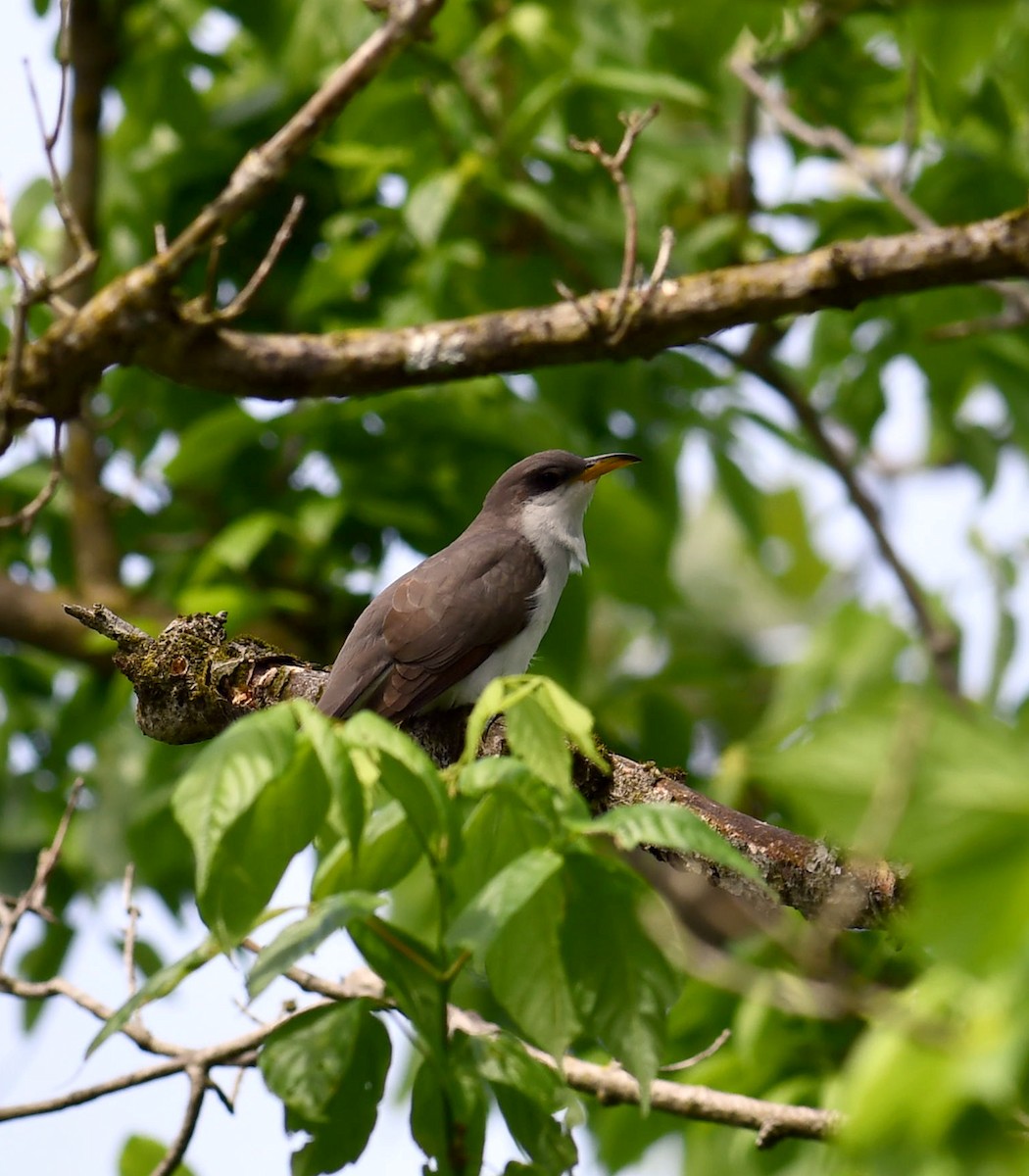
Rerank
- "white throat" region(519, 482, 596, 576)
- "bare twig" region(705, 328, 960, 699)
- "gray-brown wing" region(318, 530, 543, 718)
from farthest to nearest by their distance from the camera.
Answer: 1. "bare twig" region(705, 328, 960, 699)
2. "white throat" region(519, 482, 596, 576)
3. "gray-brown wing" region(318, 530, 543, 718)

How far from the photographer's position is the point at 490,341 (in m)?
5.49

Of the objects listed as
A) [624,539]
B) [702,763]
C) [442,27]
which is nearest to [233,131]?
[442,27]

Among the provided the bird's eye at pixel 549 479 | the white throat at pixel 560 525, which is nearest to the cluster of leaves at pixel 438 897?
the white throat at pixel 560 525

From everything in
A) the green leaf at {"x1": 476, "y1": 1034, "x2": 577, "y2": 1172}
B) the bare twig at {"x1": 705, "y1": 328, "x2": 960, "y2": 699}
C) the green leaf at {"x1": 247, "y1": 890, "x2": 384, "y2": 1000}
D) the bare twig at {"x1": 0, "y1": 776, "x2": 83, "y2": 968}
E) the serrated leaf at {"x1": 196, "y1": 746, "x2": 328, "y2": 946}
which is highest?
the serrated leaf at {"x1": 196, "y1": 746, "x2": 328, "y2": 946}

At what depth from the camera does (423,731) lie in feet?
18.8

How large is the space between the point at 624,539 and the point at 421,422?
1.20m

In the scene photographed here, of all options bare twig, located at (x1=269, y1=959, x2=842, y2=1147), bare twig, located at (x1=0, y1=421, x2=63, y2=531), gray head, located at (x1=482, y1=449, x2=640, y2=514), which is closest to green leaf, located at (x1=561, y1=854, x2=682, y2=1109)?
bare twig, located at (x1=269, y1=959, x2=842, y2=1147)

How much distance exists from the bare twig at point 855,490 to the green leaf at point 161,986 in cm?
596

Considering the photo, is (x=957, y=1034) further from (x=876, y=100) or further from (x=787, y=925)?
(x=876, y=100)

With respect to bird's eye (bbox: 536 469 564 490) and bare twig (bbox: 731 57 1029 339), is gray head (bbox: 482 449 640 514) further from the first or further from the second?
bare twig (bbox: 731 57 1029 339)

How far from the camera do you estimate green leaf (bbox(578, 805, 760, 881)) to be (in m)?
2.41

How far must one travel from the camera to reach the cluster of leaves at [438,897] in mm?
2502

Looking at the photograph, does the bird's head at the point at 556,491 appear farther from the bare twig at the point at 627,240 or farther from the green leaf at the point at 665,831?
the green leaf at the point at 665,831

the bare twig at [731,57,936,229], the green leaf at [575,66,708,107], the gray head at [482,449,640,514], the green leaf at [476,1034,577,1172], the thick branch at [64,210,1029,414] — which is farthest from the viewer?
the gray head at [482,449,640,514]
